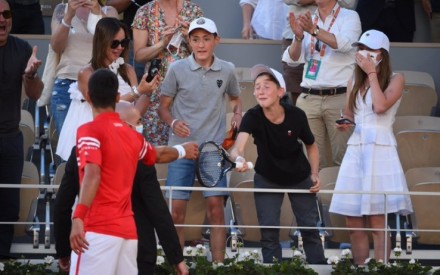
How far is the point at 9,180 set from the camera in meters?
9.52

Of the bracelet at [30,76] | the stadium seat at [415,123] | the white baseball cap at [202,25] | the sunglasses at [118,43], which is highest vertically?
the white baseball cap at [202,25]

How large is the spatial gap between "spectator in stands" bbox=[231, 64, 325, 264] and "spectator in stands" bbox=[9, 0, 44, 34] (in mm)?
3689

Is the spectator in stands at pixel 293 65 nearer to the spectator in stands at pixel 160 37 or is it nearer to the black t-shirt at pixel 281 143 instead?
the spectator in stands at pixel 160 37

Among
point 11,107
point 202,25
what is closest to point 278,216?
point 202,25

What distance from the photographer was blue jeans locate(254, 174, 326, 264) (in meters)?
9.16

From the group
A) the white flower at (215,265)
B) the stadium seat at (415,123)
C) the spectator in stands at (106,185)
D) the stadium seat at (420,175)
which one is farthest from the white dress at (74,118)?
the stadium seat at (415,123)

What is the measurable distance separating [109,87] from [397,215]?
3344 mm

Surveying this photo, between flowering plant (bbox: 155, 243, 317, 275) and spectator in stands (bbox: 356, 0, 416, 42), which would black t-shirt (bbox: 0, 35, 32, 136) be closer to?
flowering plant (bbox: 155, 243, 317, 275)

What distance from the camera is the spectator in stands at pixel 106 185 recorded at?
7.10 metres

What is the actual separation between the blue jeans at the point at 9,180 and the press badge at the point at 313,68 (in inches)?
101

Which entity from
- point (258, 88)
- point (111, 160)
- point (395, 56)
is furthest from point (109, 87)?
point (395, 56)

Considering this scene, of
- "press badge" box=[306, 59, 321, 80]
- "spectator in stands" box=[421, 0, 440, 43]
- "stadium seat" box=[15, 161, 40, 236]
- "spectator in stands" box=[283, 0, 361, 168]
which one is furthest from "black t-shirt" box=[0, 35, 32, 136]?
"spectator in stands" box=[421, 0, 440, 43]

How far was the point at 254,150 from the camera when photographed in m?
10.6

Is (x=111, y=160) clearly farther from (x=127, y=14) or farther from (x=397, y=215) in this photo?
(x=127, y=14)
